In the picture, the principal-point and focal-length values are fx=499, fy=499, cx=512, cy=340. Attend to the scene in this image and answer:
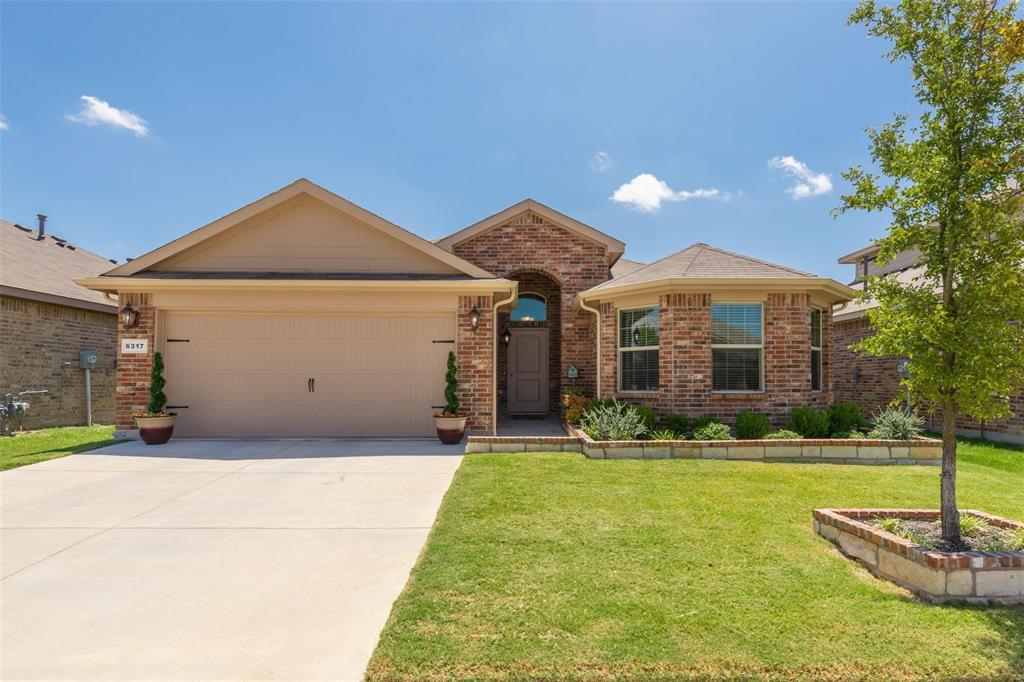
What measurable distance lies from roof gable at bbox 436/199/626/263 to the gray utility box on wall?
9.00 m

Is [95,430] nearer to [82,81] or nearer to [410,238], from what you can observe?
[82,81]

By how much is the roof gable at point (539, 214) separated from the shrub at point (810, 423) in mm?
5766

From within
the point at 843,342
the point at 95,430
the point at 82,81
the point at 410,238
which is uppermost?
the point at 82,81

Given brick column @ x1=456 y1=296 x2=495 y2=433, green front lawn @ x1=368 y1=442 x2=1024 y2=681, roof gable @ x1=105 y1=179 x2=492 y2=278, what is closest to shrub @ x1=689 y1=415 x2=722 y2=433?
green front lawn @ x1=368 y1=442 x2=1024 y2=681

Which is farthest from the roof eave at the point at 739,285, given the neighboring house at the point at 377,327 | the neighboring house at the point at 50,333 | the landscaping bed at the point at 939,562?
the neighboring house at the point at 50,333

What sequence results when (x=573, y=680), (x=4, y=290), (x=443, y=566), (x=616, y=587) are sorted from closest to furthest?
(x=573, y=680)
(x=616, y=587)
(x=443, y=566)
(x=4, y=290)

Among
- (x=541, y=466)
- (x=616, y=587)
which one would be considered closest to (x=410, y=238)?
(x=541, y=466)

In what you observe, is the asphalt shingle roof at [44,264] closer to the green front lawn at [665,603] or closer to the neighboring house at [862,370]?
the green front lawn at [665,603]

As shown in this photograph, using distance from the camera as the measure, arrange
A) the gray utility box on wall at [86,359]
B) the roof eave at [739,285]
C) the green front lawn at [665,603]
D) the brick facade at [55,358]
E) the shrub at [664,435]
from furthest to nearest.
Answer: the gray utility box on wall at [86,359] → the brick facade at [55,358] → the roof eave at [739,285] → the shrub at [664,435] → the green front lawn at [665,603]

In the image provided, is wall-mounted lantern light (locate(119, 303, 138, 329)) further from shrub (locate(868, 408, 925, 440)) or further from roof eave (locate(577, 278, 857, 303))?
shrub (locate(868, 408, 925, 440))

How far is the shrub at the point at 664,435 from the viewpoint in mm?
8148

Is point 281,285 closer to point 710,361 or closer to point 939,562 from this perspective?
point 710,361

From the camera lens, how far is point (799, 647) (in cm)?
268

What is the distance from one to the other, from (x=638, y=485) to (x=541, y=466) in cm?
147
